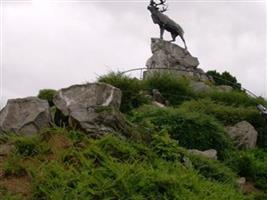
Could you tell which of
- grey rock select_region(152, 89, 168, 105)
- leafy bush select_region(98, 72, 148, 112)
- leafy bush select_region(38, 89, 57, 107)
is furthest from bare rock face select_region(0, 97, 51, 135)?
leafy bush select_region(38, 89, 57, 107)

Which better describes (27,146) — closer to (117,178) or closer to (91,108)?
(91,108)

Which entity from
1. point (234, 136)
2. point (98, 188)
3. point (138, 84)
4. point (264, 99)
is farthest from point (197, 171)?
point (264, 99)

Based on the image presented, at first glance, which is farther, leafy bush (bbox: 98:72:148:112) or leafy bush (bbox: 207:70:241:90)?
leafy bush (bbox: 207:70:241:90)

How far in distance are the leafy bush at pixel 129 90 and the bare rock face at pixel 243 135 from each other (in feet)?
7.70

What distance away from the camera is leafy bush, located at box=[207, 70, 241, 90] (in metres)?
25.2

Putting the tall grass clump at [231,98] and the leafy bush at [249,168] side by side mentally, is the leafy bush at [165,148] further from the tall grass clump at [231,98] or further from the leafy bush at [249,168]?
the tall grass clump at [231,98]

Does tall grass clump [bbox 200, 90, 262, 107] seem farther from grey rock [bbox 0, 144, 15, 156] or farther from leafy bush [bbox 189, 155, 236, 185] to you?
grey rock [bbox 0, 144, 15, 156]

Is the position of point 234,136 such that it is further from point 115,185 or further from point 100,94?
point 115,185

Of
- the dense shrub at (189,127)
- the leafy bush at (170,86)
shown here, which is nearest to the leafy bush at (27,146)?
the dense shrub at (189,127)

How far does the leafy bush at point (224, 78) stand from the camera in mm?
A: 25175

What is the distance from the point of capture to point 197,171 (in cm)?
1002

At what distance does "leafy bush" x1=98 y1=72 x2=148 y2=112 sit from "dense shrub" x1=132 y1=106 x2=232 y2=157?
1.95m

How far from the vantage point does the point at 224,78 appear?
26953 mm

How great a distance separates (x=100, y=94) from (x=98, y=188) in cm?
296
